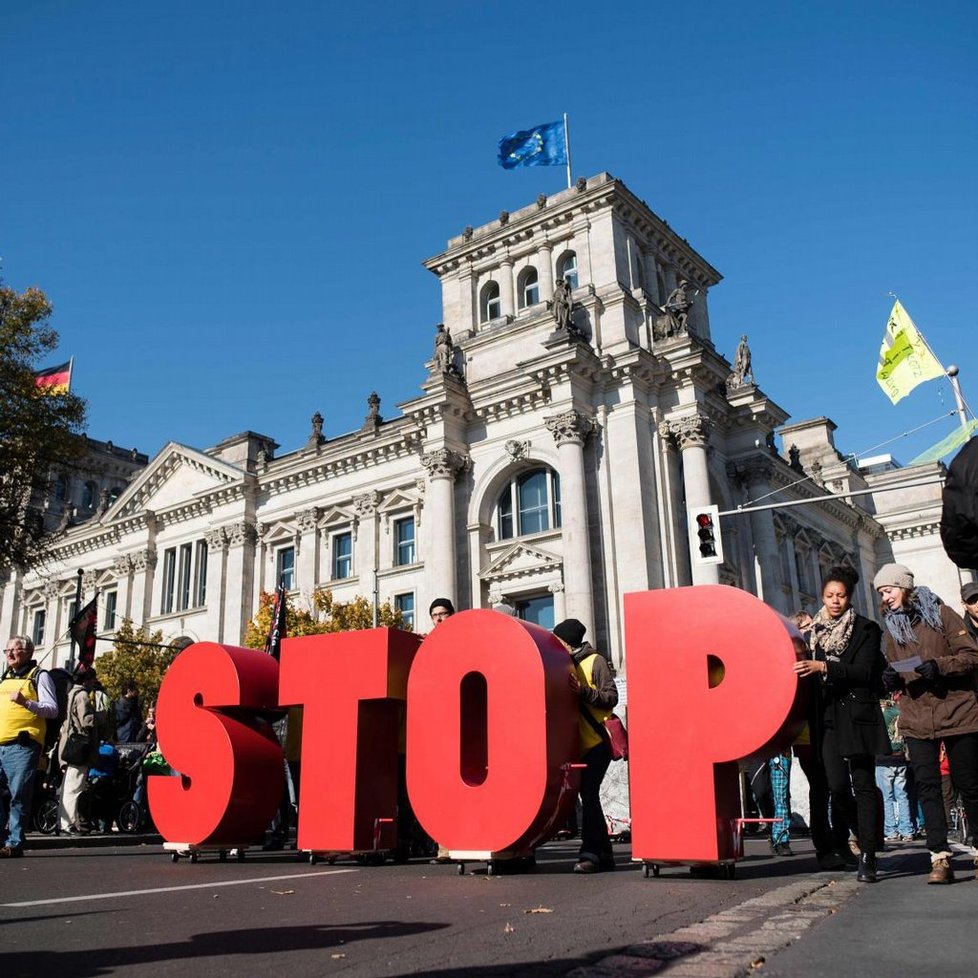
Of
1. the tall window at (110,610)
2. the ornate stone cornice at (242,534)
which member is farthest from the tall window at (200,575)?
the tall window at (110,610)

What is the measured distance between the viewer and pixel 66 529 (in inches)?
2079

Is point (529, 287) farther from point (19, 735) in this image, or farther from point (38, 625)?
A: point (38, 625)

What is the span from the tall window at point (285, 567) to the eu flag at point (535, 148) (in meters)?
18.1

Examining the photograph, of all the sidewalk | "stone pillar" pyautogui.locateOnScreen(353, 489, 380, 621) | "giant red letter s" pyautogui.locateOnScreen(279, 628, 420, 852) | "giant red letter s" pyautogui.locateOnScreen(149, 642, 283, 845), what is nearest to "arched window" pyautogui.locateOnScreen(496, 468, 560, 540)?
"stone pillar" pyautogui.locateOnScreen(353, 489, 380, 621)

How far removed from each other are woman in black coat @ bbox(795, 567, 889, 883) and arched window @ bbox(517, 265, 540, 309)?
30.6 meters

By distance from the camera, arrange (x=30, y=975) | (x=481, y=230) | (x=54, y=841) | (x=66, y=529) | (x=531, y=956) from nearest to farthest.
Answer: (x=30, y=975)
(x=531, y=956)
(x=54, y=841)
(x=481, y=230)
(x=66, y=529)

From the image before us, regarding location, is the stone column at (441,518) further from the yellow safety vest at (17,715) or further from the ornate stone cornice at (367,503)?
the yellow safety vest at (17,715)

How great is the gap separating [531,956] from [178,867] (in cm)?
623

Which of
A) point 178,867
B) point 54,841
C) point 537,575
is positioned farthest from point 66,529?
point 178,867

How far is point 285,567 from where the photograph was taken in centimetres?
4200

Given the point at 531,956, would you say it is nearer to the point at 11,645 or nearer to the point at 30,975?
the point at 30,975

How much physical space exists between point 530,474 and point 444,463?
9.72 ft

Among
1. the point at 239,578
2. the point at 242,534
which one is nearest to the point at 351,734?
the point at 239,578

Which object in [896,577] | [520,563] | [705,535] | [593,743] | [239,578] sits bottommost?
[593,743]
